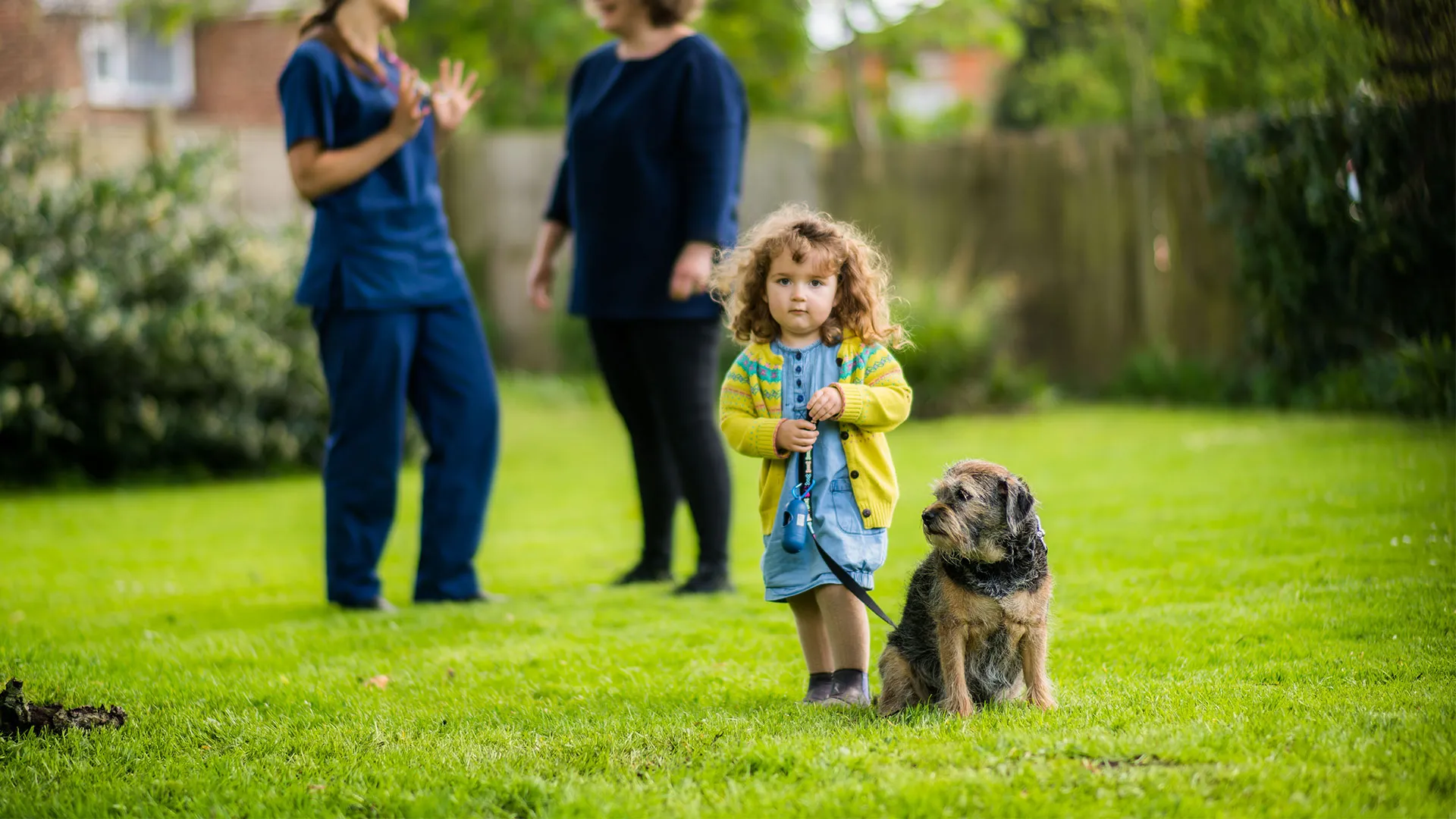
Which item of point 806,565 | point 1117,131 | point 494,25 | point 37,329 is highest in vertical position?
point 494,25

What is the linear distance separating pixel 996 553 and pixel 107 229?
8.00 m

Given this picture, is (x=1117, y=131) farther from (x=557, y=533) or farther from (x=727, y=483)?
(x=727, y=483)

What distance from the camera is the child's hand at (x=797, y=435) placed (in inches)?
139

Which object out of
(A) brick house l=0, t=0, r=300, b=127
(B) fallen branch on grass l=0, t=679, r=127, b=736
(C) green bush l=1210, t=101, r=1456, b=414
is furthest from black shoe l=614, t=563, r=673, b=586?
(A) brick house l=0, t=0, r=300, b=127

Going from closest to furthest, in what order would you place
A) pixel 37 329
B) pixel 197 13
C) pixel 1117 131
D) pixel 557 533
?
pixel 557 533 → pixel 37 329 → pixel 1117 131 → pixel 197 13

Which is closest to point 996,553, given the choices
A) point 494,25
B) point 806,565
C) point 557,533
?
point 806,565

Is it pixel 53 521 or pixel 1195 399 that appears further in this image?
pixel 1195 399

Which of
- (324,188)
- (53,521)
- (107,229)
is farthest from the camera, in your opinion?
(107,229)

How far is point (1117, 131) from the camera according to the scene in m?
Result: 12.5

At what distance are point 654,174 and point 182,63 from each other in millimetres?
21498

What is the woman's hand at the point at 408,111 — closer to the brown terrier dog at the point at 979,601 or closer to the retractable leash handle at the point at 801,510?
the retractable leash handle at the point at 801,510

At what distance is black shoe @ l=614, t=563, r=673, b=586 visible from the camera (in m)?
5.69

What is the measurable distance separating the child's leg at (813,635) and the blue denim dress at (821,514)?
110 millimetres

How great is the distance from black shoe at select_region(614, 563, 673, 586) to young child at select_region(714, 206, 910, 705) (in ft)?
6.49
